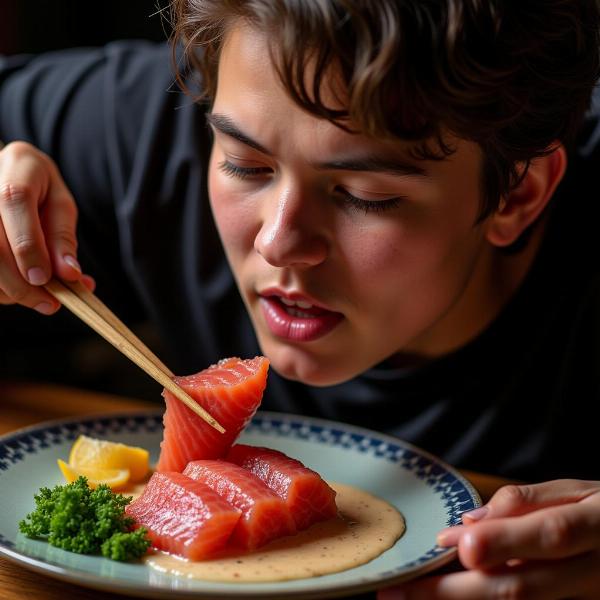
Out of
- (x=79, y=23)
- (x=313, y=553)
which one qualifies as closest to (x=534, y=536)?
(x=313, y=553)

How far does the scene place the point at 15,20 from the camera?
3807 millimetres

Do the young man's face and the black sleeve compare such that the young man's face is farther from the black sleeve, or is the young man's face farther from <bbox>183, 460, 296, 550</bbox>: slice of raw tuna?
the black sleeve

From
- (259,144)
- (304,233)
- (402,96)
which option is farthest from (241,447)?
(402,96)

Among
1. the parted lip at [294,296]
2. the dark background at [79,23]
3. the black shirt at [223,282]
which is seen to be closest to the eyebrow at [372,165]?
the parted lip at [294,296]

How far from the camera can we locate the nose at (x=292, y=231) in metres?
1.45

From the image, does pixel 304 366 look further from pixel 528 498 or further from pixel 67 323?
pixel 67 323

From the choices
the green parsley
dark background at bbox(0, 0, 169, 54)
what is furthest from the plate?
dark background at bbox(0, 0, 169, 54)

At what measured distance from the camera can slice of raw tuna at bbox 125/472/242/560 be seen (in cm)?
131

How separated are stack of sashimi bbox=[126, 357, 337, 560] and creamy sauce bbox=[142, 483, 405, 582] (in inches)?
0.8

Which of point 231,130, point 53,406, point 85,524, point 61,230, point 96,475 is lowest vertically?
point 53,406

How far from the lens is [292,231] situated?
1455 mm

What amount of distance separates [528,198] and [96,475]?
1010mm

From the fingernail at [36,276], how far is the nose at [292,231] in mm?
400

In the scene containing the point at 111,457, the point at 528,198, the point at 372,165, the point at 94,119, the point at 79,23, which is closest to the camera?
the point at 372,165
